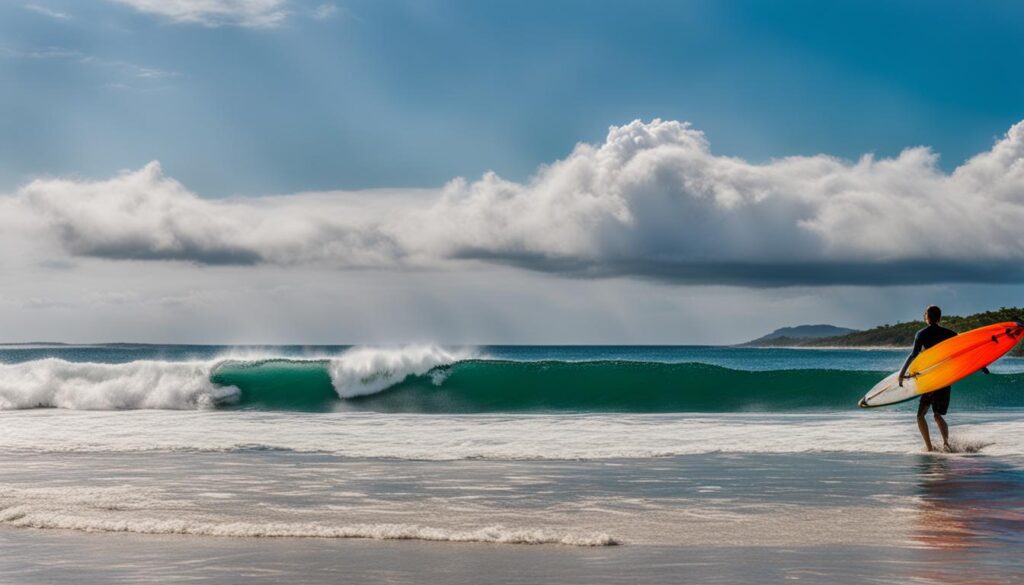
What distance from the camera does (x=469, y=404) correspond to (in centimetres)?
2395

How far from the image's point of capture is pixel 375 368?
2503 cm

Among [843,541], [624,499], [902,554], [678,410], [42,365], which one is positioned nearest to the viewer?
[902,554]

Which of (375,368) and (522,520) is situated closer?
(522,520)

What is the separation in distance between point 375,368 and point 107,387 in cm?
605

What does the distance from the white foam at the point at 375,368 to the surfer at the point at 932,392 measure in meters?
14.7

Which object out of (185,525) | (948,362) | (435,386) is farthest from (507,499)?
(435,386)

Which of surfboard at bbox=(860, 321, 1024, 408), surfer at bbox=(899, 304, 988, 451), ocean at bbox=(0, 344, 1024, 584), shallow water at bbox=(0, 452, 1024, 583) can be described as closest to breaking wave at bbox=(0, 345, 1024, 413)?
ocean at bbox=(0, 344, 1024, 584)

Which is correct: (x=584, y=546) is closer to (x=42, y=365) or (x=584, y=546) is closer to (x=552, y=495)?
(x=552, y=495)

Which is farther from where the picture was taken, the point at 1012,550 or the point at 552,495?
the point at 552,495

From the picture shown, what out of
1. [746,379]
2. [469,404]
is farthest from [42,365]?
[746,379]

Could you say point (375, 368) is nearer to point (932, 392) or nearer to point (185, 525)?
point (932, 392)

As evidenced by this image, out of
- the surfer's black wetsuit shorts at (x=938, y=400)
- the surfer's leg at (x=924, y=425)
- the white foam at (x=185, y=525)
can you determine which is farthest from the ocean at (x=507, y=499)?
the surfer's black wetsuit shorts at (x=938, y=400)

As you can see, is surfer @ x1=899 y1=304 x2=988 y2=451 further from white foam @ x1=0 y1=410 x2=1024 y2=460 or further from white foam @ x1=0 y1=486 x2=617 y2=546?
white foam @ x1=0 y1=486 x2=617 y2=546

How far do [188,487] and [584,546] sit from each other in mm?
4178
